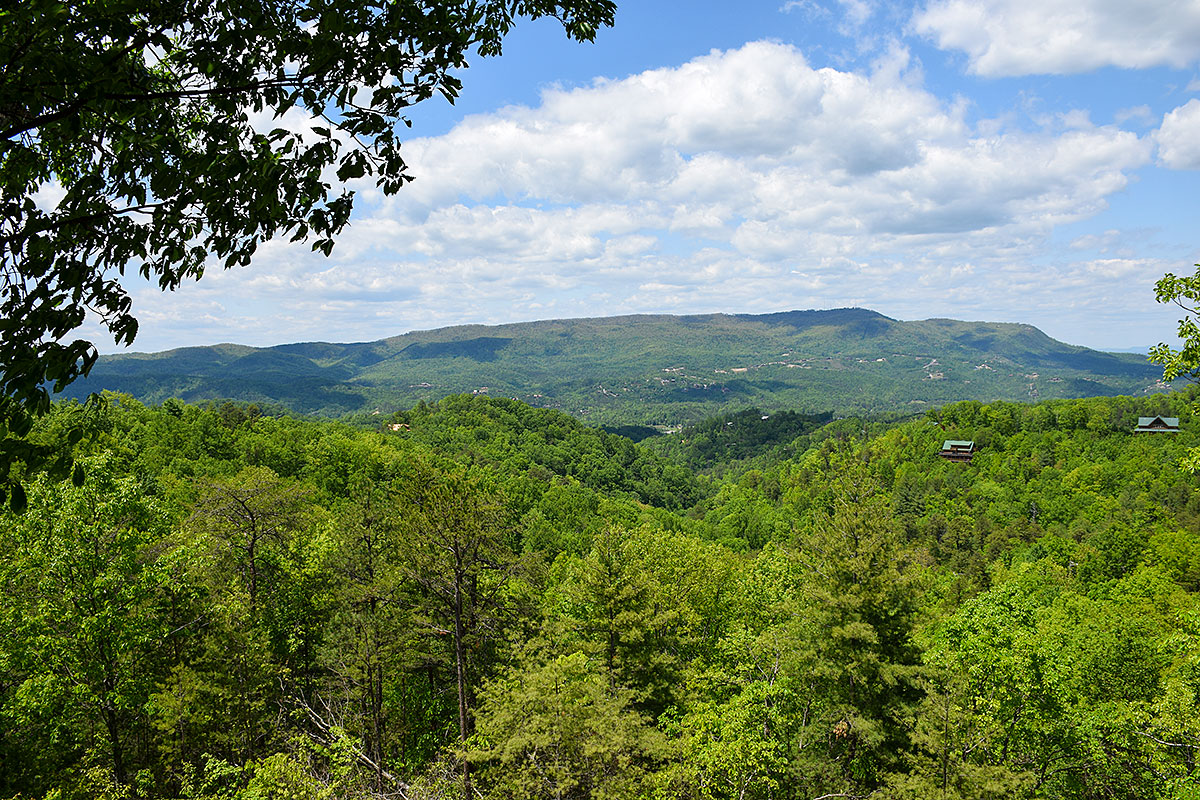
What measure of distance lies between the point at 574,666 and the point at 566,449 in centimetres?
9736

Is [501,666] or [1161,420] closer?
[501,666]

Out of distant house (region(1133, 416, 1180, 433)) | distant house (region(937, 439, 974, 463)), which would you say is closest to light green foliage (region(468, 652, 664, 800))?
distant house (region(937, 439, 974, 463))

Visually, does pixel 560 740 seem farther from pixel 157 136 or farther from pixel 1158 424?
pixel 1158 424

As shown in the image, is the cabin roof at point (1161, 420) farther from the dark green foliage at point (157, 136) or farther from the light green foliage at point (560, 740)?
the dark green foliage at point (157, 136)

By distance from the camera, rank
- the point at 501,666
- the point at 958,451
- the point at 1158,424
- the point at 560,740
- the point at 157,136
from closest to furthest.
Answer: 1. the point at 157,136
2. the point at 560,740
3. the point at 501,666
4. the point at 1158,424
5. the point at 958,451

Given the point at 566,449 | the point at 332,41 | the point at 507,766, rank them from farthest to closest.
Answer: the point at 566,449, the point at 507,766, the point at 332,41

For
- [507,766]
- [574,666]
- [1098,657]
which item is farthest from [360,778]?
[1098,657]

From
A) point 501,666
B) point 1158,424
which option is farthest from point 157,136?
point 1158,424

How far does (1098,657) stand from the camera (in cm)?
2152

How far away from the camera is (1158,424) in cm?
8806

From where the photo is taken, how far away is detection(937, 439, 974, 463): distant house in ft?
320

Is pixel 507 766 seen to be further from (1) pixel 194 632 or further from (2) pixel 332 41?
(2) pixel 332 41

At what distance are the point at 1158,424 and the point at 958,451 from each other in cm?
2690

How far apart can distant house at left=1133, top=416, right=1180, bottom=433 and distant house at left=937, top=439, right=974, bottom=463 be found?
22.1 meters
